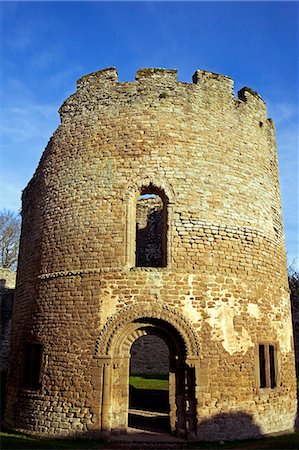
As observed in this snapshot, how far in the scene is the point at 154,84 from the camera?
1219cm

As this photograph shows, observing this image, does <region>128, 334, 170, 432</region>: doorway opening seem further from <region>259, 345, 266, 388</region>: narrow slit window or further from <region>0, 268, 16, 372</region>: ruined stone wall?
<region>0, 268, 16, 372</region>: ruined stone wall

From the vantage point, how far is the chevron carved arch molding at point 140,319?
1001 centimetres

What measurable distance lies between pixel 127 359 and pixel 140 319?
103 cm

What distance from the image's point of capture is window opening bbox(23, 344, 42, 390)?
11086 mm

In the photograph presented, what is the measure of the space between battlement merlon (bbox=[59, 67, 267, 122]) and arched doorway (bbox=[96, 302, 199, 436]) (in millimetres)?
6452

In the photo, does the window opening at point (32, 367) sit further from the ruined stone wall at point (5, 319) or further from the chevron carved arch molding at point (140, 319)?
the ruined stone wall at point (5, 319)

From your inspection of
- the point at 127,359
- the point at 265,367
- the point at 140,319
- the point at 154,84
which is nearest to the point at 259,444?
the point at 265,367

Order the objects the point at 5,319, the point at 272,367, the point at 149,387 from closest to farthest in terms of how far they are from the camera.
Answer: the point at 272,367 < the point at 149,387 < the point at 5,319

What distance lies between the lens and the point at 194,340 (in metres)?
10.1

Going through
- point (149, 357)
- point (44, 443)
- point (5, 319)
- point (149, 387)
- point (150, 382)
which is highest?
point (5, 319)

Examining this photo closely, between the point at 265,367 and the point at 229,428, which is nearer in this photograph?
the point at 229,428

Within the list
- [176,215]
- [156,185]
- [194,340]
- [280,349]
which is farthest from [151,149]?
[280,349]

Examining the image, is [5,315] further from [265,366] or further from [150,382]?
[265,366]

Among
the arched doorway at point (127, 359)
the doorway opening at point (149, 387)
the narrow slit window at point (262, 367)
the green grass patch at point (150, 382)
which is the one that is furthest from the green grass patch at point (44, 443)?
the green grass patch at point (150, 382)
